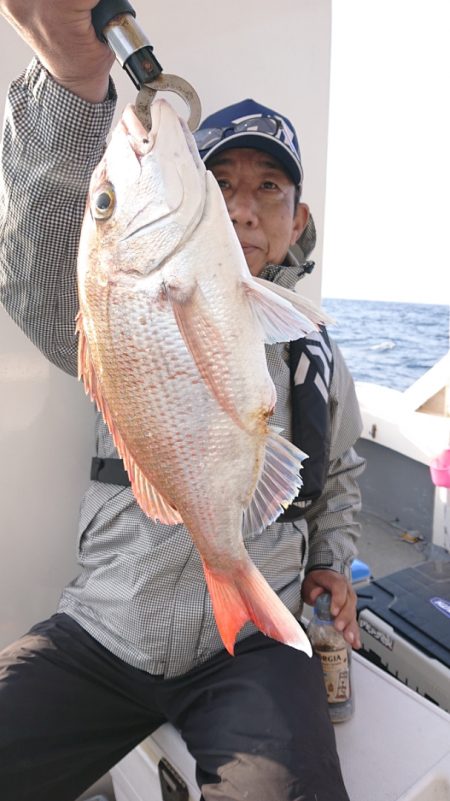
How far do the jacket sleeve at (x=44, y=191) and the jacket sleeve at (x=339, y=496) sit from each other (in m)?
1.19

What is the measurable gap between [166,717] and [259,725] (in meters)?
0.41

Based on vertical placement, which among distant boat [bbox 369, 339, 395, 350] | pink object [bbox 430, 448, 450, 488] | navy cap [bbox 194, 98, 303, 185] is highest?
navy cap [bbox 194, 98, 303, 185]

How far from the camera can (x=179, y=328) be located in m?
0.93

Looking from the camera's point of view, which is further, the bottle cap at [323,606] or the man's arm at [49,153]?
the bottle cap at [323,606]

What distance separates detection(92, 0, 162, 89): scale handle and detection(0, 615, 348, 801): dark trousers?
150cm

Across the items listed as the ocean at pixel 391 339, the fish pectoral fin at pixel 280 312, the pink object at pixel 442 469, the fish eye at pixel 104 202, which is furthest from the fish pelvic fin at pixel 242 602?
the ocean at pixel 391 339

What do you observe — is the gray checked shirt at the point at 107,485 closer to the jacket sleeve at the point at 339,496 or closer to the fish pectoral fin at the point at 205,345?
the jacket sleeve at the point at 339,496

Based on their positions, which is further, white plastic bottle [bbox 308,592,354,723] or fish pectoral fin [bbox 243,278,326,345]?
white plastic bottle [bbox 308,592,354,723]

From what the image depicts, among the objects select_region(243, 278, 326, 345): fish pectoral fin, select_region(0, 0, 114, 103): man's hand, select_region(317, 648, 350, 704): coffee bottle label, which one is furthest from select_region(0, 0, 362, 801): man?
select_region(243, 278, 326, 345): fish pectoral fin

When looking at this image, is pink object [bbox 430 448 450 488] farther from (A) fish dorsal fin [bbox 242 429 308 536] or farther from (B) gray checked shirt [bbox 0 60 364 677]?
(A) fish dorsal fin [bbox 242 429 308 536]

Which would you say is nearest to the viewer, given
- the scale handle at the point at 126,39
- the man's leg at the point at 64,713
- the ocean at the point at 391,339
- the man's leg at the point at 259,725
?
the scale handle at the point at 126,39

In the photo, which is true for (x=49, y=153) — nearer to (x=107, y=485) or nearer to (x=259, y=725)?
(x=107, y=485)

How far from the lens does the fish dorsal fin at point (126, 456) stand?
1.01 meters

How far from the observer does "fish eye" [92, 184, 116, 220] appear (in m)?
0.93
